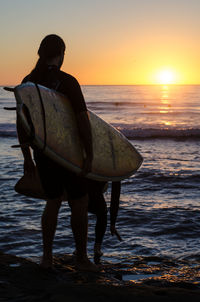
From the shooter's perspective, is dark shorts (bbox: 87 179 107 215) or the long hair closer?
the long hair

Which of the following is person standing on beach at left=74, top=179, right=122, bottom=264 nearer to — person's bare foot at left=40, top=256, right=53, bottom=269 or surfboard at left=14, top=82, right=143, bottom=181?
surfboard at left=14, top=82, right=143, bottom=181

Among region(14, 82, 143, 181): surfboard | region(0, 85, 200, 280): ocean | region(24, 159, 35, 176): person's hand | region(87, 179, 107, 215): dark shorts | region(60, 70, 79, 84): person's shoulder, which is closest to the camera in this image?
region(14, 82, 143, 181): surfboard

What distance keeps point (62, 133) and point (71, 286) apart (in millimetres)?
1031

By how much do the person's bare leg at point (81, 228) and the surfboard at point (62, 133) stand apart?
0.24m

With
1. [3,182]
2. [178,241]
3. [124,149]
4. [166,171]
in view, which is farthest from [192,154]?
[124,149]

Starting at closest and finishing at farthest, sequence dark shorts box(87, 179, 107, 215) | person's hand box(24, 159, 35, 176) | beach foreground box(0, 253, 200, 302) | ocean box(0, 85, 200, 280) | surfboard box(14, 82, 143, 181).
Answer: beach foreground box(0, 253, 200, 302) → surfboard box(14, 82, 143, 181) → person's hand box(24, 159, 35, 176) → dark shorts box(87, 179, 107, 215) → ocean box(0, 85, 200, 280)

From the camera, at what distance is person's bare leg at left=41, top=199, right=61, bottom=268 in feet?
9.51

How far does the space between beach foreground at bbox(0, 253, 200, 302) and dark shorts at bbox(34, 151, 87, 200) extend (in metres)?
0.58

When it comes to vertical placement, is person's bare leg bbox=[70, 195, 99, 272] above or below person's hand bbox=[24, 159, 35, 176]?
below

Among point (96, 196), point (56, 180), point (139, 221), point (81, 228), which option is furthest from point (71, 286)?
point (139, 221)

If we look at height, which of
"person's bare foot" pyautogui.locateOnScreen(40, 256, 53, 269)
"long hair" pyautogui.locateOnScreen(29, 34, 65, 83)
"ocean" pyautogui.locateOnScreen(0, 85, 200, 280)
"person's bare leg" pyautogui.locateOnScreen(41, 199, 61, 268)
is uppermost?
"long hair" pyautogui.locateOnScreen(29, 34, 65, 83)

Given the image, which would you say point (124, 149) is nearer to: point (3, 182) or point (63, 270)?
point (63, 270)

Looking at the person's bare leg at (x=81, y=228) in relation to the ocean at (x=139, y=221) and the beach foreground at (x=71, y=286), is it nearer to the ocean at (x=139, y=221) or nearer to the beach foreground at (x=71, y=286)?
the beach foreground at (x=71, y=286)

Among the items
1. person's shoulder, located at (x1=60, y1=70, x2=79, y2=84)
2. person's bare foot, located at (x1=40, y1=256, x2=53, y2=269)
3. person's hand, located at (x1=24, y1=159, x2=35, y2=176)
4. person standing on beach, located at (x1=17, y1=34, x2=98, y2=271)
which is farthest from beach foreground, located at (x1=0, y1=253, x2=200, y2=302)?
person's shoulder, located at (x1=60, y1=70, x2=79, y2=84)
